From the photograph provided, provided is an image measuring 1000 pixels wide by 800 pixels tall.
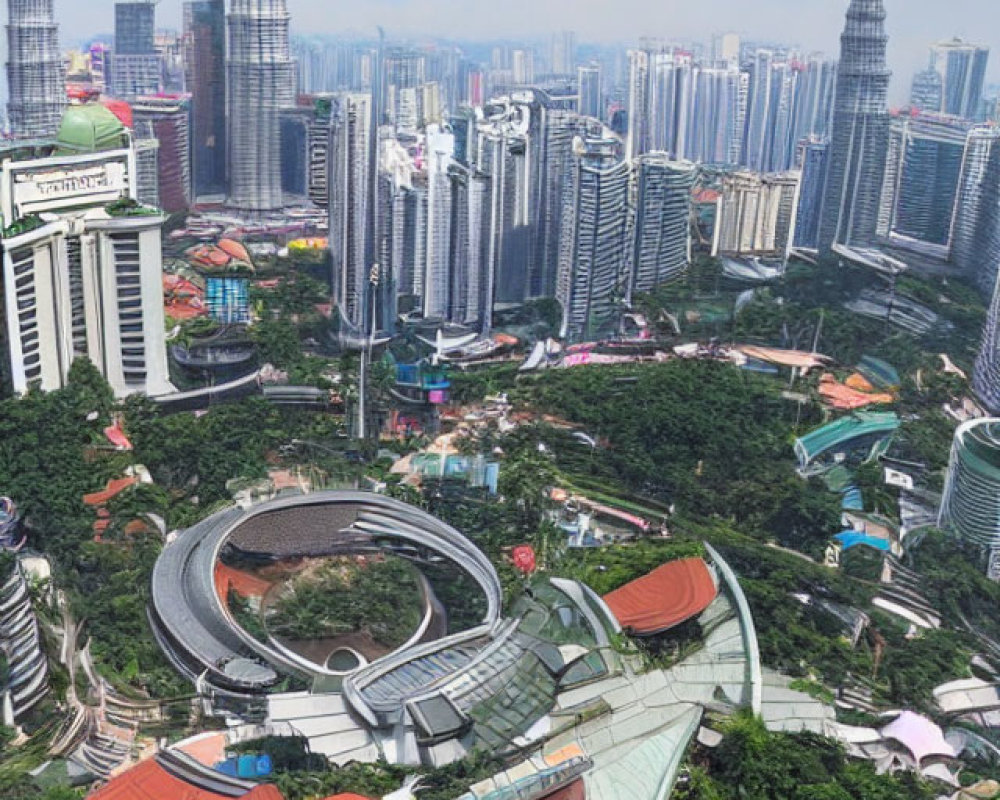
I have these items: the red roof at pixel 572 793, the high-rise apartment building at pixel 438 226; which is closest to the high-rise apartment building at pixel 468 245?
the high-rise apartment building at pixel 438 226

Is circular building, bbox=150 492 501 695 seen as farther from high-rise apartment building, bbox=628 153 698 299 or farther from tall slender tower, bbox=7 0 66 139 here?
tall slender tower, bbox=7 0 66 139

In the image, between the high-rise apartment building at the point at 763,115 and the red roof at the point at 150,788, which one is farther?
the high-rise apartment building at the point at 763,115

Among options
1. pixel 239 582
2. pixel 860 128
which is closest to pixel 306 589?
pixel 239 582

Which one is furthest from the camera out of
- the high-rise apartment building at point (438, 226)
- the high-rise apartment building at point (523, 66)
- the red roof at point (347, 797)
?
the high-rise apartment building at point (523, 66)

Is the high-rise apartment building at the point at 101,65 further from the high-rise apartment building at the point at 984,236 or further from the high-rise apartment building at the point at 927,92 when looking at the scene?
the high-rise apartment building at the point at 984,236

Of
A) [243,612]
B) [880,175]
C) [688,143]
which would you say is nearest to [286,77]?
[688,143]

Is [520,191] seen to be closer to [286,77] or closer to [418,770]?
[286,77]

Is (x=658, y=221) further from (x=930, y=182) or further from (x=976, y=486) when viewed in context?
(x=976, y=486)
